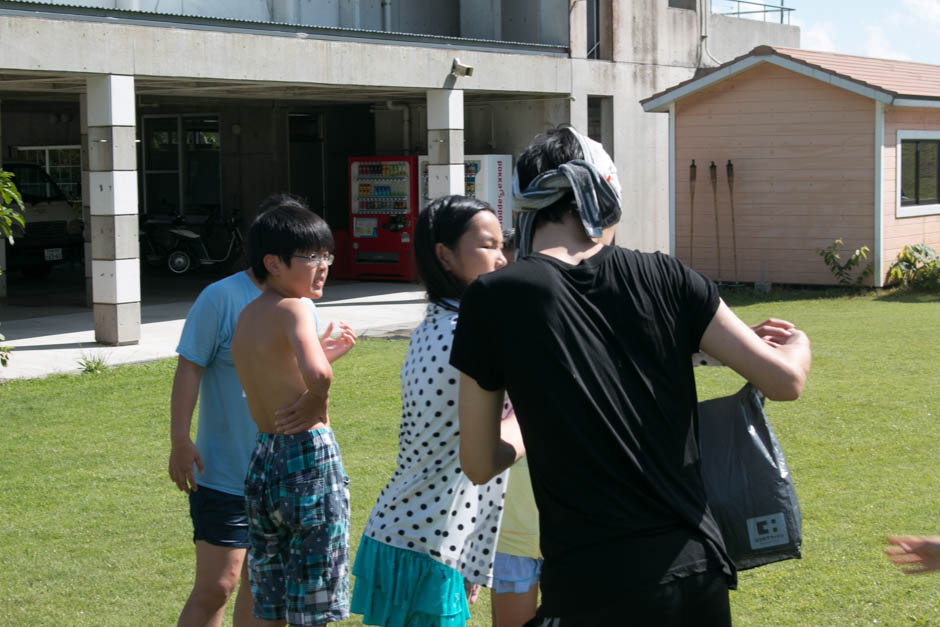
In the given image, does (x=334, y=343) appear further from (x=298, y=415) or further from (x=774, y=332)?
(x=774, y=332)

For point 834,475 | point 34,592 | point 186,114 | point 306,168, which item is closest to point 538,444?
point 34,592

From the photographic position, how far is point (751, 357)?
7.92 ft

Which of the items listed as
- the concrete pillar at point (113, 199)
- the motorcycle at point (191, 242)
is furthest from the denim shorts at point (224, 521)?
the motorcycle at point (191, 242)

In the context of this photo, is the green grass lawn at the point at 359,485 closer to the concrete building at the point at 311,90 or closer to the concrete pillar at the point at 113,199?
the concrete pillar at the point at 113,199

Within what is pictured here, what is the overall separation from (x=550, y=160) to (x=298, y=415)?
1.30m

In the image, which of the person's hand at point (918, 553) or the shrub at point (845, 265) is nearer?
the person's hand at point (918, 553)

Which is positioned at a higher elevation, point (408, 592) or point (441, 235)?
point (441, 235)

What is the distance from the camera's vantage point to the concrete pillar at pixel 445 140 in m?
16.2

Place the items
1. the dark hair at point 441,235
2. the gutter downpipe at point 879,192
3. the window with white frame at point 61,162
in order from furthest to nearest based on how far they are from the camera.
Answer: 1. the window with white frame at point 61,162
2. the gutter downpipe at point 879,192
3. the dark hair at point 441,235

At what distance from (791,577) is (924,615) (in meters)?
0.64

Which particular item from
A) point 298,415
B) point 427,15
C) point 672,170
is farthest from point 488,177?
point 298,415

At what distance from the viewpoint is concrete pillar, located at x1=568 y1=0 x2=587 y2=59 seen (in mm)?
19156

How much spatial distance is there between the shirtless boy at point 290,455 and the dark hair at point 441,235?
1.08ft

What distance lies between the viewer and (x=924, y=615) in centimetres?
466
